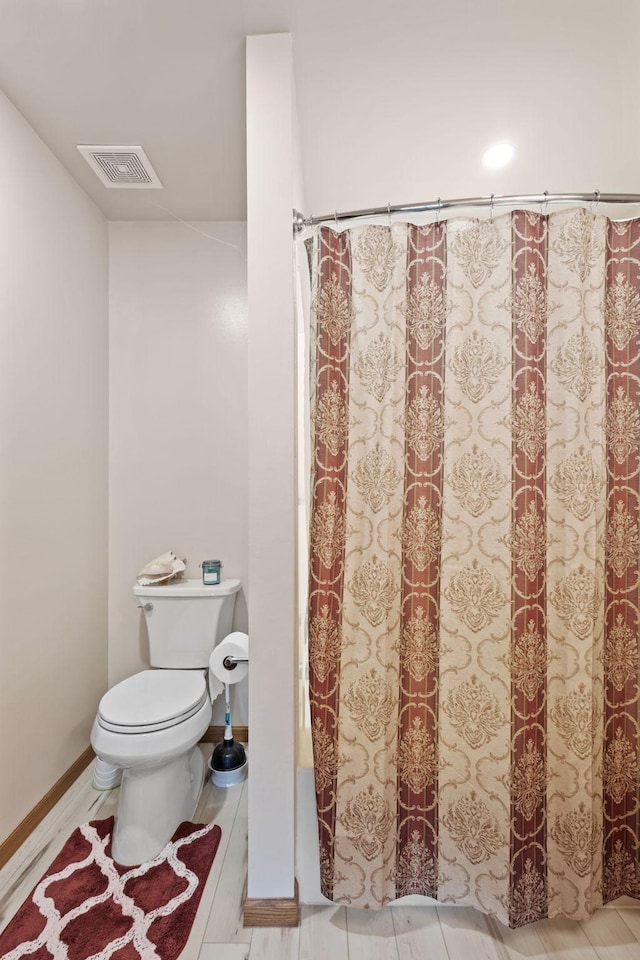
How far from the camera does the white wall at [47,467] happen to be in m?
1.75

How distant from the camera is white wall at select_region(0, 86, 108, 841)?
1.75 meters

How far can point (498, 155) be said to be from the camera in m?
2.04

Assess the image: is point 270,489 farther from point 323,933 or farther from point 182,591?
point 323,933

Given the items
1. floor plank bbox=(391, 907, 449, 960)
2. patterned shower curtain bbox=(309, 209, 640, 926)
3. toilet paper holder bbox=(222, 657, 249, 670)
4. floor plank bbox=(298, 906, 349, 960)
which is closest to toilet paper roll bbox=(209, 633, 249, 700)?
toilet paper holder bbox=(222, 657, 249, 670)

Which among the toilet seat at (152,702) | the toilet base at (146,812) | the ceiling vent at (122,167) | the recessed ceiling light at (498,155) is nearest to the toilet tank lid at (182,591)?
the toilet seat at (152,702)

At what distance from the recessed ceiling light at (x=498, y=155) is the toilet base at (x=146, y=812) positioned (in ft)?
8.37

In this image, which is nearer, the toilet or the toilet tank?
the toilet

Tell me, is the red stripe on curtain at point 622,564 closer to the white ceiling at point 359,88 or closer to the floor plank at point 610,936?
the floor plank at point 610,936

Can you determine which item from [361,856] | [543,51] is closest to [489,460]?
[361,856]

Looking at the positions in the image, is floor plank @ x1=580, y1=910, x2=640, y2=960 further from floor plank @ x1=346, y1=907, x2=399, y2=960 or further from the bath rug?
the bath rug

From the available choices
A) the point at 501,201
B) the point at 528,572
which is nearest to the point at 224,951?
the point at 528,572

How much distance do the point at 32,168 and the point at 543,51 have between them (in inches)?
69.6

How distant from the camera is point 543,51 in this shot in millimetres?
1574

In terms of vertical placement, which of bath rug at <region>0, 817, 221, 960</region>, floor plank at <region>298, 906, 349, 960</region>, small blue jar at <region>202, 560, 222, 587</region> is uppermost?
small blue jar at <region>202, 560, 222, 587</region>
